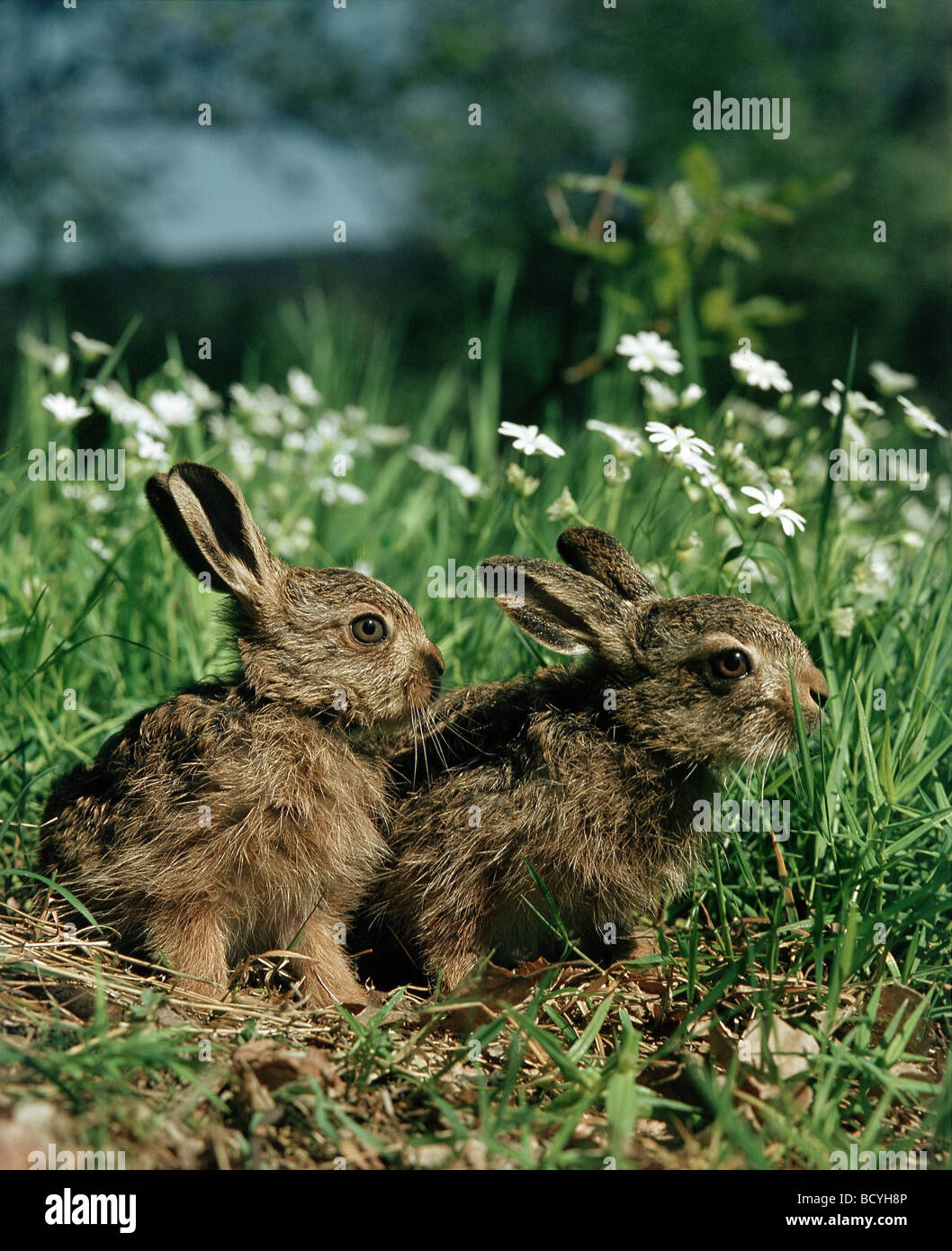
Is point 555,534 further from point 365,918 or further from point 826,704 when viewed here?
point 365,918

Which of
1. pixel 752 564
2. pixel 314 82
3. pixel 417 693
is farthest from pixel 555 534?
pixel 314 82

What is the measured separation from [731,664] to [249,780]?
5.31 feet

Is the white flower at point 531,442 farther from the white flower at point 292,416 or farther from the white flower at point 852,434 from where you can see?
the white flower at point 292,416

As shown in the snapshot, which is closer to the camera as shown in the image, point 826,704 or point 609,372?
point 826,704

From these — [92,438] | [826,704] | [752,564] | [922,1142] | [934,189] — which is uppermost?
[934,189]

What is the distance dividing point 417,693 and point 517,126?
12.4 meters

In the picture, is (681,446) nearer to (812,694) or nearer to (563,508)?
(563,508)

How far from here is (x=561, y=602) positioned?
3945 millimetres

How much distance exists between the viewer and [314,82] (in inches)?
512

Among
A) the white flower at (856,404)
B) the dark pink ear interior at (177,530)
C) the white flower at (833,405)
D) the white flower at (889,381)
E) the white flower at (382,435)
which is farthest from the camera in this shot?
the white flower at (382,435)

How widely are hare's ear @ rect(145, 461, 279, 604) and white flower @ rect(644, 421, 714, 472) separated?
1464 mm

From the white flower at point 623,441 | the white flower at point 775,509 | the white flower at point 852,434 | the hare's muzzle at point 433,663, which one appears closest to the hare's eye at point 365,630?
the hare's muzzle at point 433,663

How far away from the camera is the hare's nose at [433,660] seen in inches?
157

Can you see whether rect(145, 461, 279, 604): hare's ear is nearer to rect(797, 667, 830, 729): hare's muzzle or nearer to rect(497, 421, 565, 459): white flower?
rect(497, 421, 565, 459): white flower
